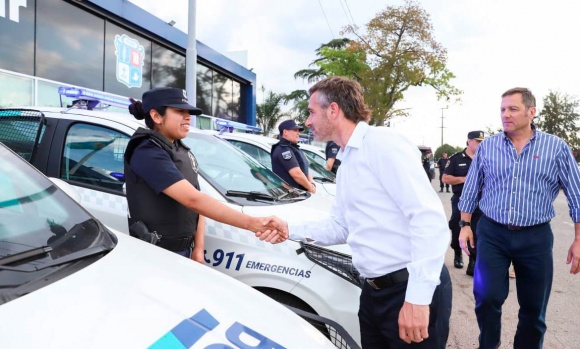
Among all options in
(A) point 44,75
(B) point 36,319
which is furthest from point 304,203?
(A) point 44,75

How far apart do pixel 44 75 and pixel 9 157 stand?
9.21 m

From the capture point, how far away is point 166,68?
14.8 meters

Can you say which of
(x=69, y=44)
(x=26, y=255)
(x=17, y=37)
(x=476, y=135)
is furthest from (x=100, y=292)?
(x=69, y=44)

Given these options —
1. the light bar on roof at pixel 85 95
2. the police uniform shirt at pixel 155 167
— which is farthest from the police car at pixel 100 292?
the light bar on roof at pixel 85 95

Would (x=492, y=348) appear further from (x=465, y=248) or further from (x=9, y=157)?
(x=9, y=157)

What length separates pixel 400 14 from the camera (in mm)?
19422

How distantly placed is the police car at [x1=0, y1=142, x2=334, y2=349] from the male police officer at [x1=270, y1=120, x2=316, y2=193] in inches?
118

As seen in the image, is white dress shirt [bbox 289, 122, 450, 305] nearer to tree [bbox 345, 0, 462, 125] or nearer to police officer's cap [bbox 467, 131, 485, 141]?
police officer's cap [bbox 467, 131, 485, 141]

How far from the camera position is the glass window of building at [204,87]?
58.1ft

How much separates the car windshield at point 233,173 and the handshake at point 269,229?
598mm

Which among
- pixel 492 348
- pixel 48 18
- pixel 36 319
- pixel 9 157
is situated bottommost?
pixel 492 348

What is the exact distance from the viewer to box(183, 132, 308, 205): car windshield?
2799 millimetres

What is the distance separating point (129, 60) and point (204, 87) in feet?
18.6

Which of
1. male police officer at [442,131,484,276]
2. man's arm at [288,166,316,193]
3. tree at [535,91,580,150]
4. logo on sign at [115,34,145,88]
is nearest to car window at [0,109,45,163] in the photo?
man's arm at [288,166,316,193]
